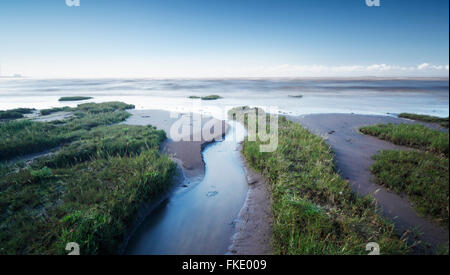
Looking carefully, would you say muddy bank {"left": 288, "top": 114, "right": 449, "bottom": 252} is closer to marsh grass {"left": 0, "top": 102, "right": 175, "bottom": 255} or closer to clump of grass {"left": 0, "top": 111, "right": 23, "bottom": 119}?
marsh grass {"left": 0, "top": 102, "right": 175, "bottom": 255}

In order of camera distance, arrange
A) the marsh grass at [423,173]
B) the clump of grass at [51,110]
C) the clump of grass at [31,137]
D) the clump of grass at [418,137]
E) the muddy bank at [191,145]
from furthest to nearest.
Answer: the clump of grass at [51,110] < the muddy bank at [191,145] < the clump of grass at [31,137] < the clump of grass at [418,137] < the marsh grass at [423,173]

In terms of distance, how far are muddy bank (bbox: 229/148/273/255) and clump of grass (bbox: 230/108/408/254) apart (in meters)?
0.30

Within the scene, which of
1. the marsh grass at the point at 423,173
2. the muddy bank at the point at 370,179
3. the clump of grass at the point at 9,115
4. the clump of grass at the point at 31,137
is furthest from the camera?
the clump of grass at the point at 9,115

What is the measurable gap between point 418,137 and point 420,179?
423 cm

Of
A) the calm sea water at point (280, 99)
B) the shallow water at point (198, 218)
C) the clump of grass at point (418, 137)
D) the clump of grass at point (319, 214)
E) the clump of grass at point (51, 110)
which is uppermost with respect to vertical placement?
the calm sea water at point (280, 99)

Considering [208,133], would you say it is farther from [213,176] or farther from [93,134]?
[93,134]

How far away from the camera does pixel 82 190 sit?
19.9ft

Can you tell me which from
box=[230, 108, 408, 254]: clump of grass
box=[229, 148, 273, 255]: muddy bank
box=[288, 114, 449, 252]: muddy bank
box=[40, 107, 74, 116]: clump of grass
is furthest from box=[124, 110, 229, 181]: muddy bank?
box=[40, 107, 74, 116]: clump of grass

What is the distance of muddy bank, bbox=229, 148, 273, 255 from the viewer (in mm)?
5035

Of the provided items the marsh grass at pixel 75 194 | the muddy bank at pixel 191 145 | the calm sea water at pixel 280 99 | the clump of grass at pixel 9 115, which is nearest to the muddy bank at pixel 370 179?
the muddy bank at pixel 191 145

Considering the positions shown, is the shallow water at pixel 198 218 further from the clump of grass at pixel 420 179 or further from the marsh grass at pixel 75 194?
the clump of grass at pixel 420 179

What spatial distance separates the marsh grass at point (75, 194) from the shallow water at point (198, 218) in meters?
0.71

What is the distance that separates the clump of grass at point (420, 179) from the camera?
4035 millimetres

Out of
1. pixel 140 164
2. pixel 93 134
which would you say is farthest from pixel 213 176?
pixel 93 134
